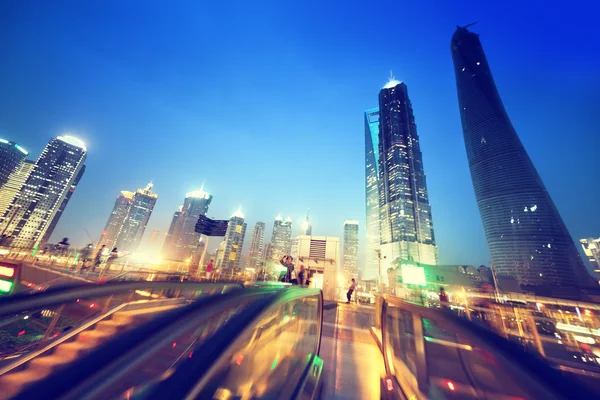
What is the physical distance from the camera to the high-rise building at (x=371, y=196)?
4299 inches

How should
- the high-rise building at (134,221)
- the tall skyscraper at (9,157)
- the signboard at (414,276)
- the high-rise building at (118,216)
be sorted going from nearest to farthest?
the signboard at (414,276) < the tall skyscraper at (9,157) < the high-rise building at (134,221) < the high-rise building at (118,216)

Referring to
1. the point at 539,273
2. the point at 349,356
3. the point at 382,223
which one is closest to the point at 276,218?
the point at 382,223

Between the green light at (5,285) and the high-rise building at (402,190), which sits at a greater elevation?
the high-rise building at (402,190)

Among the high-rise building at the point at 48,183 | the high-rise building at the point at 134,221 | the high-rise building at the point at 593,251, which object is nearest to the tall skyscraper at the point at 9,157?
the high-rise building at the point at 48,183

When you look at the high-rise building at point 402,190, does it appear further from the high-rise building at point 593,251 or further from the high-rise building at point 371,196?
the high-rise building at point 593,251

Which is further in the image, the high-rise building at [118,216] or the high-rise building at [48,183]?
the high-rise building at [118,216]

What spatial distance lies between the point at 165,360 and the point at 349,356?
6057mm

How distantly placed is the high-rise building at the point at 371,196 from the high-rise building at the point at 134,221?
162 meters

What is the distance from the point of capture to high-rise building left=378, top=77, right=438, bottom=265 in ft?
221

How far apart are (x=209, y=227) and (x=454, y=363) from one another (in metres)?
15.3

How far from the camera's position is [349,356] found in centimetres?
703

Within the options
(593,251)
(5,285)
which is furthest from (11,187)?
(593,251)

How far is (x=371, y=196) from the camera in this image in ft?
373

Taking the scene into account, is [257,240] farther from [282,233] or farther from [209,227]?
[209,227]
